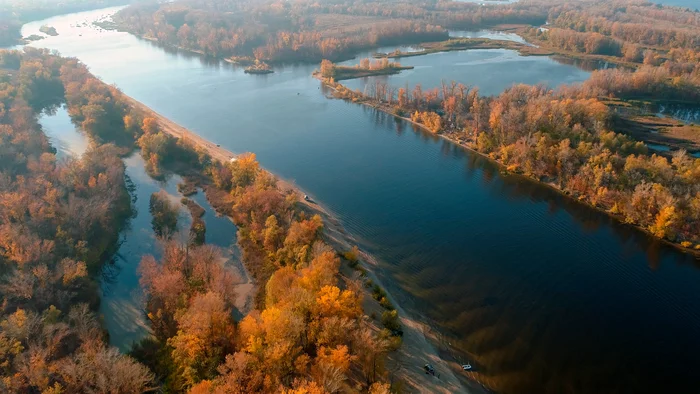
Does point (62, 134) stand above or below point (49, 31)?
below

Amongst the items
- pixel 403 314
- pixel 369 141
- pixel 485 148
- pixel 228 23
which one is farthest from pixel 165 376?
pixel 228 23

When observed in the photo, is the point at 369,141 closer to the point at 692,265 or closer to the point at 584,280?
the point at 584,280

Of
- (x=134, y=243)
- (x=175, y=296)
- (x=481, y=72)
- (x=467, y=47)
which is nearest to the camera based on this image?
(x=175, y=296)

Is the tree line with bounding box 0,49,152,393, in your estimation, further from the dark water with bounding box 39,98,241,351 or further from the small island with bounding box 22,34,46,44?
the small island with bounding box 22,34,46,44

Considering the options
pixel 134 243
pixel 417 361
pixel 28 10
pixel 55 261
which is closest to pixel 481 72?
pixel 417 361

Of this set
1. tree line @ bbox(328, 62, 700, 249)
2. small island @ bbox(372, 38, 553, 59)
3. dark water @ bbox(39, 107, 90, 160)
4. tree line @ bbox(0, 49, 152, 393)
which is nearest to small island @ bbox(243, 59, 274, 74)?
small island @ bbox(372, 38, 553, 59)

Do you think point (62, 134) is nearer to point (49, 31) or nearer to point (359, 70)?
point (359, 70)

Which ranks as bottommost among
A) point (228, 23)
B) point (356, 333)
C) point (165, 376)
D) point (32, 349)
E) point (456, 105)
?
point (165, 376)
